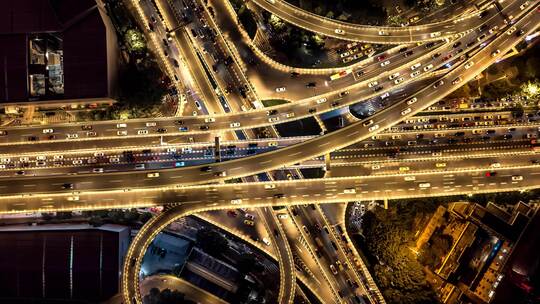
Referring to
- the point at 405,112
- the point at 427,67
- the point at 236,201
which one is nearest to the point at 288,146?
the point at 236,201

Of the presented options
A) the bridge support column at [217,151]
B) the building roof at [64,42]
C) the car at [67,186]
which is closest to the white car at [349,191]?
the bridge support column at [217,151]

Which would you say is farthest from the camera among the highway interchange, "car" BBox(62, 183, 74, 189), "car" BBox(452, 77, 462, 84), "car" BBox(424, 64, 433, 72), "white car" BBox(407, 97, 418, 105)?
"car" BBox(424, 64, 433, 72)

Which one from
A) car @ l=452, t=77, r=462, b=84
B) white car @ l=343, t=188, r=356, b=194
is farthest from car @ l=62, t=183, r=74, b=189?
car @ l=452, t=77, r=462, b=84

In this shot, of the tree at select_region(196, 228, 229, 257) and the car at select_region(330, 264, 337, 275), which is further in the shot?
the tree at select_region(196, 228, 229, 257)

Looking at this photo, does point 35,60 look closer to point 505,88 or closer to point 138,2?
point 138,2

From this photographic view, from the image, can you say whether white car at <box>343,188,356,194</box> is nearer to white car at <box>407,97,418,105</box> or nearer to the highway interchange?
the highway interchange
